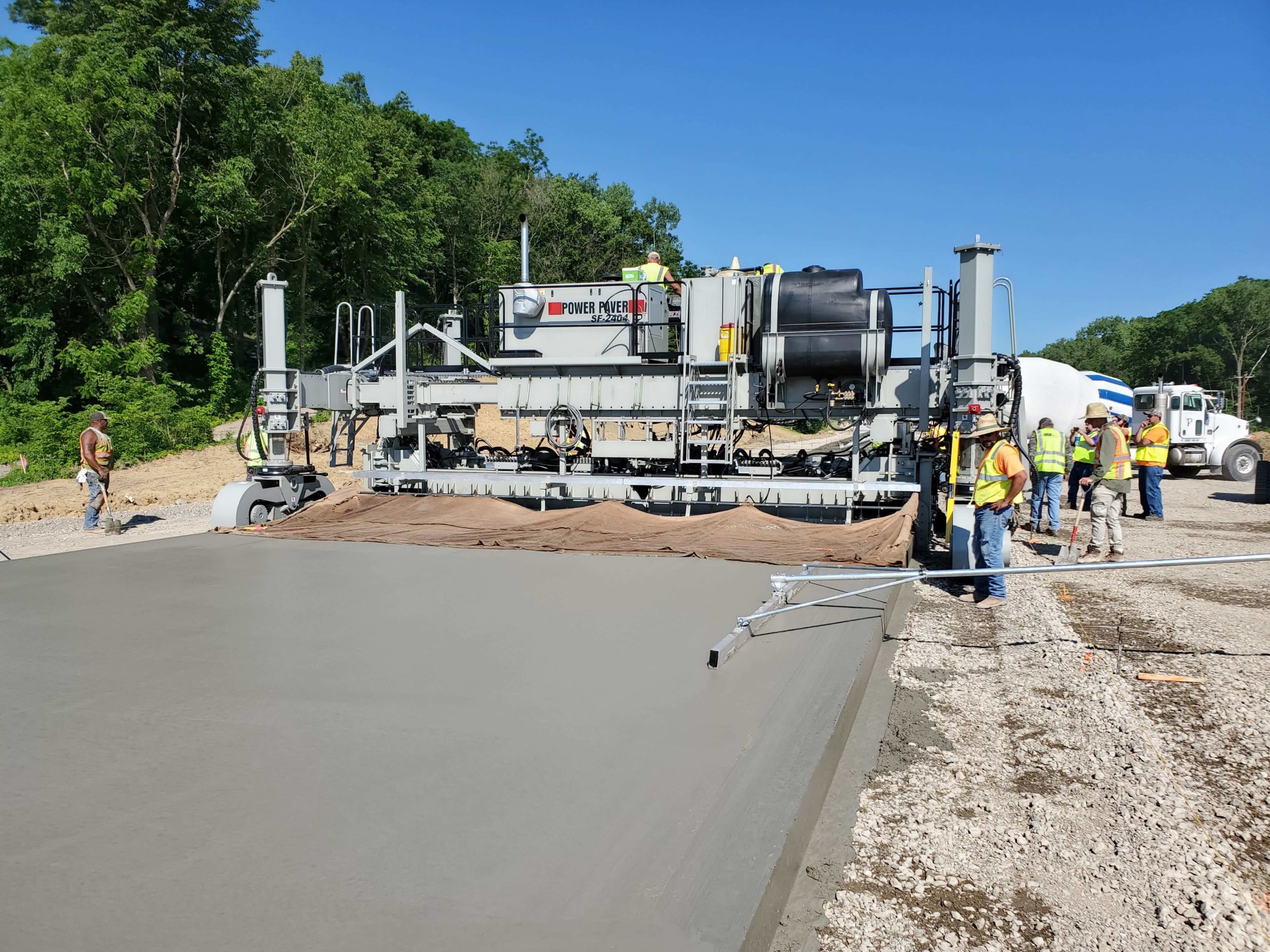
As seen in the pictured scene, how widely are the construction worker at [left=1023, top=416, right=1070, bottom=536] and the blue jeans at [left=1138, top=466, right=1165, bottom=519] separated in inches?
96.4

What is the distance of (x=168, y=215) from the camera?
24.8m

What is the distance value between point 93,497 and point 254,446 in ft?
8.80

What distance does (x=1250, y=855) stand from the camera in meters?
3.01

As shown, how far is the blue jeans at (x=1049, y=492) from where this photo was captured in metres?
11.9

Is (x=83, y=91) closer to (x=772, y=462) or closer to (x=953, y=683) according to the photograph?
(x=772, y=462)

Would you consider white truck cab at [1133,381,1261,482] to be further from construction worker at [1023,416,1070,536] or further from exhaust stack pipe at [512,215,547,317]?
exhaust stack pipe at [512,215,547,317]

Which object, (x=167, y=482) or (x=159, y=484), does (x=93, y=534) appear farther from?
(x=167, y=482)

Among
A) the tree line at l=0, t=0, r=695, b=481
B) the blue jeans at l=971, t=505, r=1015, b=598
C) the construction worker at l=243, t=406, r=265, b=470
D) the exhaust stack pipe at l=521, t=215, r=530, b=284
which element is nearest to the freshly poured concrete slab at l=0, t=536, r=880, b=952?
the blue jeans at l=971, t=505, r=1015, b=598

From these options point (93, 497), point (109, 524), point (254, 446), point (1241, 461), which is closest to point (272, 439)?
point (109, 524)

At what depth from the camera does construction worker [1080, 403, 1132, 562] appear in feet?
30.1

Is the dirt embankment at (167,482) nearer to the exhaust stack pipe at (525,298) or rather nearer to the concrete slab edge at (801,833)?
the exhaust stack pipe at (525,298)

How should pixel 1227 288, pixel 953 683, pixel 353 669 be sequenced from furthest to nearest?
pixel 1227 288 → pixel 953 683 → pixel 353 669

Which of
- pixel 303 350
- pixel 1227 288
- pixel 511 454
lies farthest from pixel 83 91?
pixel 1227 288

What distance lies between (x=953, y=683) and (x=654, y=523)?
4517 millimetres
